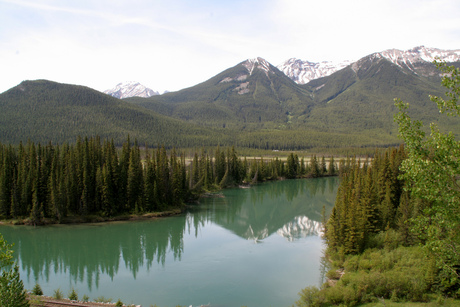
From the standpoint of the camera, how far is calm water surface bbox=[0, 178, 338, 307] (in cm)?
2909

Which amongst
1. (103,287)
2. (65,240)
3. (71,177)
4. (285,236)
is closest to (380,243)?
(285,236)

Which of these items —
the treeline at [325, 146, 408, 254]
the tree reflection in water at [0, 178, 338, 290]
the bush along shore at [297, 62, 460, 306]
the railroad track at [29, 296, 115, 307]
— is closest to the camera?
the bush along shore at [297, 62, 460, 306]

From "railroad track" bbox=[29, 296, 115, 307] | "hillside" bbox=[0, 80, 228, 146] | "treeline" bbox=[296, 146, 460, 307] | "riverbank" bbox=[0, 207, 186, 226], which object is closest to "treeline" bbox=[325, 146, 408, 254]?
"treeline" bbox=[296, 146, 460, 307]

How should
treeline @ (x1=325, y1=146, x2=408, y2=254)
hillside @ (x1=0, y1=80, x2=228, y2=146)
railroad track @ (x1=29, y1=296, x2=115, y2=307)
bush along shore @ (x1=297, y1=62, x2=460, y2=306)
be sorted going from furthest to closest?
1. hillside @ (x1=0, y1=80, x2=228, y2=146)
2. treeline @ (x1=325, y1=146, x2=408, y2=254)
3. railroad track @ (x1=29, y1=296, x2=115, y2=307)
4. bush along shore @ (x1=297, y1=62, x2=460, y2=306)

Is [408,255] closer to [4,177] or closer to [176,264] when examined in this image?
[176,264]

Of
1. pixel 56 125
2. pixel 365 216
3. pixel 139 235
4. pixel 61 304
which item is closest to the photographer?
pixel 61 304

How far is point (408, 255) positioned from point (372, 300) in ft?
25.2

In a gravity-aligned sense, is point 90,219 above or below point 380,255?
below

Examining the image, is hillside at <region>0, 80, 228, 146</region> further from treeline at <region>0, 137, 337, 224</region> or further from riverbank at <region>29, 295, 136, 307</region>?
riverbank at <region>29, 295, 136, 307</region>

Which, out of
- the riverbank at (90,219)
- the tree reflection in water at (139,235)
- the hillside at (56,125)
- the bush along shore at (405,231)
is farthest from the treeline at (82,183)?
the hillside at (56,125)

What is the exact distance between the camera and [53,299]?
23359 mm

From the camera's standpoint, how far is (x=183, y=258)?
39.1 metres

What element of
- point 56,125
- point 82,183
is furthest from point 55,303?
point 56,125

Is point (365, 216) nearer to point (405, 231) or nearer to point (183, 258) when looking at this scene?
point (405, 231)
